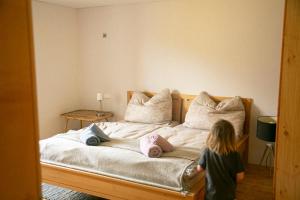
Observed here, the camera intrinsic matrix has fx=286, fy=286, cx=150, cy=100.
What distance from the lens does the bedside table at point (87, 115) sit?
4.47 meters

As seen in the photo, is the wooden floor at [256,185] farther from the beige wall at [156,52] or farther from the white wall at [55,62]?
the white wall at [55,62]

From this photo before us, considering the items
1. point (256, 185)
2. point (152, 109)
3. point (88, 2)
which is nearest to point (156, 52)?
point (152, 109)

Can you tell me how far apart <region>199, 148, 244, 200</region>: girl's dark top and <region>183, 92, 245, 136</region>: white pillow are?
5.23 ft

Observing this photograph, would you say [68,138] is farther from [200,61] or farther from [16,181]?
[16,181]

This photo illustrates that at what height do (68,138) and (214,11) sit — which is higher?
(214,11)

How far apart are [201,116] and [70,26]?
2730 mm

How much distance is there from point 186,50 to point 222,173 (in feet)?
8.07

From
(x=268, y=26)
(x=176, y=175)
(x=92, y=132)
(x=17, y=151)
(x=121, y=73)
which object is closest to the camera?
(x=17, y=151)

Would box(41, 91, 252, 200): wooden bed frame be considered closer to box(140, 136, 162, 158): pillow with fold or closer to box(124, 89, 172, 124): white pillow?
box(140, 136, 162, 158): pillow with fold

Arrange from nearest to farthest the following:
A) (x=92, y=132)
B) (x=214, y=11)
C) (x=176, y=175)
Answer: (x=176, y=175) < (x=92, y=132) < (x=214, y=11)

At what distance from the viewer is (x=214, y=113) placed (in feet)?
12.3

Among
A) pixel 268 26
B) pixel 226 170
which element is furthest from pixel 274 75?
pixel 226 170

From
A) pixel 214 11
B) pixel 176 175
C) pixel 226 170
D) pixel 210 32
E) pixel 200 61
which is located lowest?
pixel 176 175

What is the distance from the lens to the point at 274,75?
3.62m
